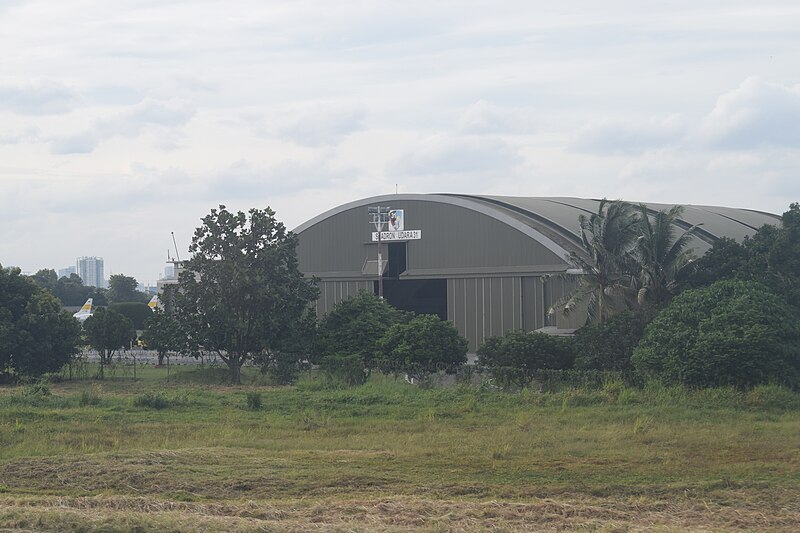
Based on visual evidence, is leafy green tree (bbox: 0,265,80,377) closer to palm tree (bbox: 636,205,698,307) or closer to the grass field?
the grass field

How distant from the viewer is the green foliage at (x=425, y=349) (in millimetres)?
36750

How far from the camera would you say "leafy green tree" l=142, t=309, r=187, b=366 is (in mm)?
40125

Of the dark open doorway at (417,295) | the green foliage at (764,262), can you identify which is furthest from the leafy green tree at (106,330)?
the green foliage at (764,262)

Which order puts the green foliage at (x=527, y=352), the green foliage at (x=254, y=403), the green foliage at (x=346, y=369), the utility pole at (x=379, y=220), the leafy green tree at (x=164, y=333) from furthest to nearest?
1. the utility pole at (x=379, y=220)
2. the leafy green tree at (x=164, y=333)
3. the green foliage at (x=346, y=369)
4. the green foliage at (x=527, y=352)
5. the green foliage at (x=254, y=403)

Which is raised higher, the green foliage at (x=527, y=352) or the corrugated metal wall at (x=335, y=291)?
the corrugated metal wall at (x=335, y=291)

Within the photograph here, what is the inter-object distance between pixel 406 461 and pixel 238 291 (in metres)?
22.9

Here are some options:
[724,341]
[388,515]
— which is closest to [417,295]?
[724,341]

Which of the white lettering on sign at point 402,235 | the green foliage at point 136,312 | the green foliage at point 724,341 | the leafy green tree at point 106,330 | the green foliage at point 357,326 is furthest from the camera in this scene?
the green foliage at point 136,312

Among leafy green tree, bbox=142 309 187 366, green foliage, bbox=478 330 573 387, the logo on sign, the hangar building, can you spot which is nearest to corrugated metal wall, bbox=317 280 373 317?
the hangar building

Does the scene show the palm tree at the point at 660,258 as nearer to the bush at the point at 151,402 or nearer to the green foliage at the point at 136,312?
the bush at the point at 151,402

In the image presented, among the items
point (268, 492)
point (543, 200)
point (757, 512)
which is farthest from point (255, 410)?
point (543, 200)

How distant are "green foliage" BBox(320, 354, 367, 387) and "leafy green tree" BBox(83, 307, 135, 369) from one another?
13.2 metres

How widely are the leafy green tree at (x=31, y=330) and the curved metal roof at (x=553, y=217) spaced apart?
15.1m

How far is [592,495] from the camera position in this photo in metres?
15.7
